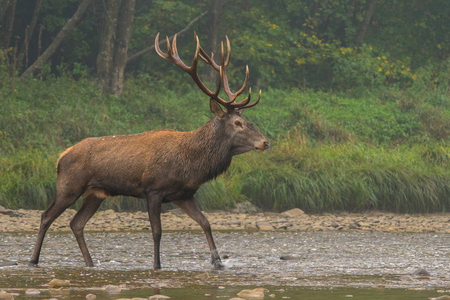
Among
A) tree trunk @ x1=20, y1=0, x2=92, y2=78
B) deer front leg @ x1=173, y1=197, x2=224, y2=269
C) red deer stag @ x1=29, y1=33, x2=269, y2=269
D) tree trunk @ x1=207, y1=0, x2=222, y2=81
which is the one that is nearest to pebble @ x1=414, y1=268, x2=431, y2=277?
deer front leg @ x1=173, y1=197, x2=224, y2=269

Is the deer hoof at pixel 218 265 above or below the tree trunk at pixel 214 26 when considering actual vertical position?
below

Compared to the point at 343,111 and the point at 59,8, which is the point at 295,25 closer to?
the point at 343,111

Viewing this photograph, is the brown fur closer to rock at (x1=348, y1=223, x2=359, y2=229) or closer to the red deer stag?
the red deer stag

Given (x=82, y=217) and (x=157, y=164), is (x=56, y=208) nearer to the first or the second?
(x=82, y=217)

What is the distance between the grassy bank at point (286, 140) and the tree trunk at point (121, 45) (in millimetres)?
465

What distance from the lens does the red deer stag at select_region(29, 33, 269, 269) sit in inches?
374

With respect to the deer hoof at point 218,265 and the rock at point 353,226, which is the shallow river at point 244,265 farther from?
the rock at point 353,226

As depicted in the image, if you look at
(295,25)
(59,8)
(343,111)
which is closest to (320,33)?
(295,25)

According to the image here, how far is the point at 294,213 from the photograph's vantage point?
14.9 m

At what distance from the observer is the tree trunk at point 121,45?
71.1ft

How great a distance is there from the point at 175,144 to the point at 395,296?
366 centimetres

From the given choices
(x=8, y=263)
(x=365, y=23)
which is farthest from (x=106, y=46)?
(x=8, y=263)

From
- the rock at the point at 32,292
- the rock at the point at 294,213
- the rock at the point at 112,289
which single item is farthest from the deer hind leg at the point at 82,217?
the rock at the point at 294,213

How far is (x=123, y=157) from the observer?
9.63 metres
